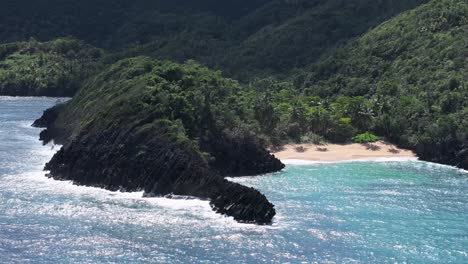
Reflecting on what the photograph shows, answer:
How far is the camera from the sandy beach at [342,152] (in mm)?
116938

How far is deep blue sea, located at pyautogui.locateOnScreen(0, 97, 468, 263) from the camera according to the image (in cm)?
6975

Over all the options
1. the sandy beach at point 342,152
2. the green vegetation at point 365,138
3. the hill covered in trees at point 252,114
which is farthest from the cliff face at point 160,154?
the green vegetation at point 365,138

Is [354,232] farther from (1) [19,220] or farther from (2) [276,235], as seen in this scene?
(1) [19,220]

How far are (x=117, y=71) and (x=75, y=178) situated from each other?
125ft

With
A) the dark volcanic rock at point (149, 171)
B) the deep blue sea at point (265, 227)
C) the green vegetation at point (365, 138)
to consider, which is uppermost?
the green vegetation at point (365, 138)

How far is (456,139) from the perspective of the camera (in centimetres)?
11462

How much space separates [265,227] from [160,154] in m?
19.9

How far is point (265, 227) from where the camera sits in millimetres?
77750

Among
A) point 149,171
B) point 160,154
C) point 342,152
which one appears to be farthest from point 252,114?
point 149,171

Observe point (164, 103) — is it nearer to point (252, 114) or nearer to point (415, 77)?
point (252, 114)

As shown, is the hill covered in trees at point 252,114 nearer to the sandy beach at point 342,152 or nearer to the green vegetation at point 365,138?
the green vegetation at point 365,138

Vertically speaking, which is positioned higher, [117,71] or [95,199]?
[117,71]

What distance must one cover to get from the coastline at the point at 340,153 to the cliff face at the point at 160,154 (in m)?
8.33

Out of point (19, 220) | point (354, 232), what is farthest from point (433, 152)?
point (19, 220)
